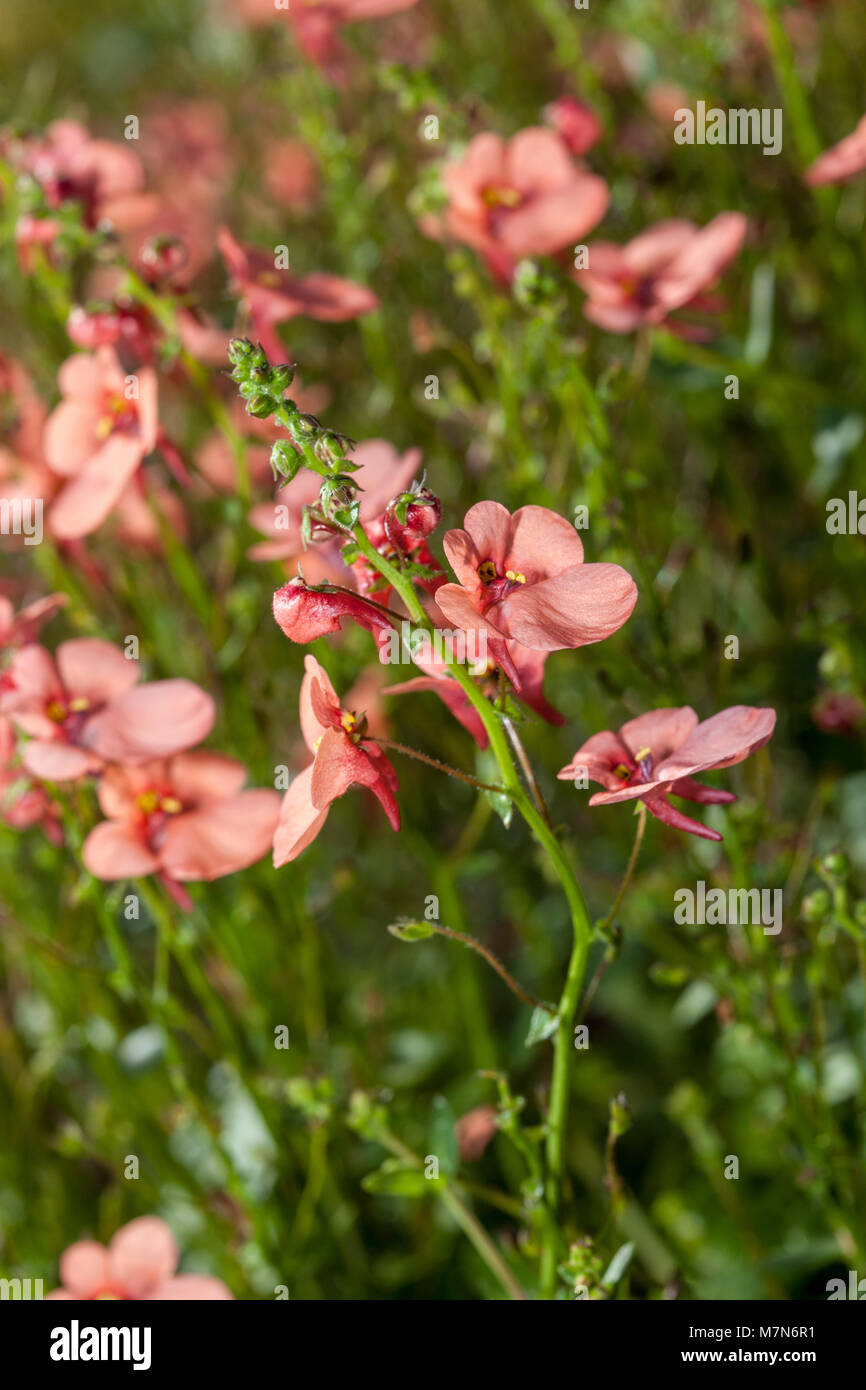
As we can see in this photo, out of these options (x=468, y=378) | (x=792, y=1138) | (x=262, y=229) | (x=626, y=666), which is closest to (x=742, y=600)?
(x=468, y=378)

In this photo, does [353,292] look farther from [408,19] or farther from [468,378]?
[408,19]

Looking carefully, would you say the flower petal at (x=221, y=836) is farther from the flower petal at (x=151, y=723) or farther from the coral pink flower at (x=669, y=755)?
the coral pink flower at (x=669, y=755)

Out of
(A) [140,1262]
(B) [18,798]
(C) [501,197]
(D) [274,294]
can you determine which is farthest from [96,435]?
(A) [140,1262]

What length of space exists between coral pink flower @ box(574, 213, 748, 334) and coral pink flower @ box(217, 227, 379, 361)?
204 mm

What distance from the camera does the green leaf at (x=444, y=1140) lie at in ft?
2.72

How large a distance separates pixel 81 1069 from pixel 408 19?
174 cm

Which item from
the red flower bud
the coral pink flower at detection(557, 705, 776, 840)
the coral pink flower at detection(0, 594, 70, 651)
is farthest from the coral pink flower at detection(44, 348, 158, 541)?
the coral pink flower at detection(557, 705, 776, 840)

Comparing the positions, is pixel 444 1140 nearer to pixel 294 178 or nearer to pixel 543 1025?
pixel 543 1025

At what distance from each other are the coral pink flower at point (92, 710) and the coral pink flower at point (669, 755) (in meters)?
0.28

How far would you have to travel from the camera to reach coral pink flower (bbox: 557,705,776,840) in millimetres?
625

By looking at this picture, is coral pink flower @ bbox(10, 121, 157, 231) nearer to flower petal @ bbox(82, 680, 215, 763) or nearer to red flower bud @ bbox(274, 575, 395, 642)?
flower petal @ bbox(82, 680, 215, 763)

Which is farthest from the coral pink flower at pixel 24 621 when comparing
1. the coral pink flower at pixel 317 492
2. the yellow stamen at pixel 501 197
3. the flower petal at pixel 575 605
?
the yellow stamen at pixel 501 197

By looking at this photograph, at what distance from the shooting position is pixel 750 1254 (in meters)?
1.12

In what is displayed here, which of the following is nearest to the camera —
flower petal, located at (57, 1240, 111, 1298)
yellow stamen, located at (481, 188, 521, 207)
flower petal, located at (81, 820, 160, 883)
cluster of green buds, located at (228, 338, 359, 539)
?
cluster of green buds, located at (228, 338, 359, 539)
